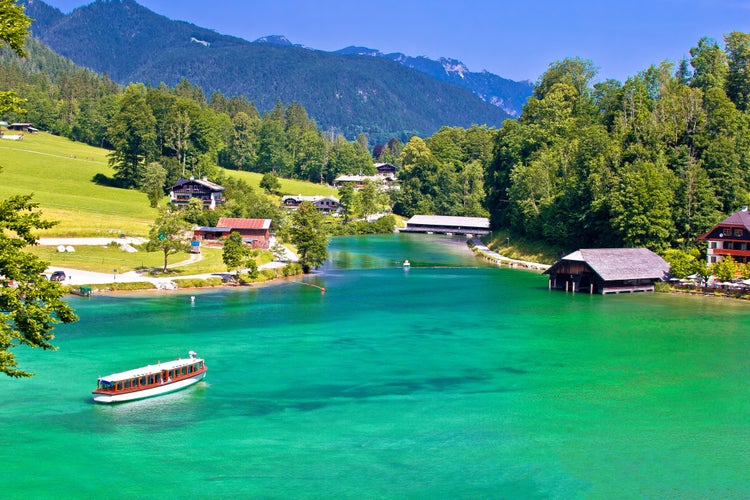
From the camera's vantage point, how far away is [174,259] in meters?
80.4

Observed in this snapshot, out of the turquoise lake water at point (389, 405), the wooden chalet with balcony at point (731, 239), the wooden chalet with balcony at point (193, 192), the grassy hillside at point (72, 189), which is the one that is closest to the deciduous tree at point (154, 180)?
the grassy hillside at point (72, 189)

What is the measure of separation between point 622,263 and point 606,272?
2.64 m

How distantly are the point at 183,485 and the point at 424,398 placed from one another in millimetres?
13818

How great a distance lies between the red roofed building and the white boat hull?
53.4 meters

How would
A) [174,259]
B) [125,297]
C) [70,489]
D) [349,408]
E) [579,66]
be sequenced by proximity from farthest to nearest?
[579,66] → [174,259] → [125,297] → [349,408] → [70,489]

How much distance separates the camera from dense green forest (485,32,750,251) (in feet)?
264

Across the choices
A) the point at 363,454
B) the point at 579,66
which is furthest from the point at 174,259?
the point at 579,66

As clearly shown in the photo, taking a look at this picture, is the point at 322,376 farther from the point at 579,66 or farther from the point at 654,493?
the point at 579,66

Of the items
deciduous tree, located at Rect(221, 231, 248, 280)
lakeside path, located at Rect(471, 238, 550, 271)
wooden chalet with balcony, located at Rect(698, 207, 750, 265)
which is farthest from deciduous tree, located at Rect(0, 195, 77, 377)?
lakeside path, located at Rect(471, 238, 550, 271)

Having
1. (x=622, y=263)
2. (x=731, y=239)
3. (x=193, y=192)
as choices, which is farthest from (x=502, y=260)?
(x=193, y=192)

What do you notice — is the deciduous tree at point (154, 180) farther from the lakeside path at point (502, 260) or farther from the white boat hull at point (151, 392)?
the white boat hull at point (151, 392)

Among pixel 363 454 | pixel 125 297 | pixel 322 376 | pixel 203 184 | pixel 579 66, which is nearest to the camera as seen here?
pixel 363 454

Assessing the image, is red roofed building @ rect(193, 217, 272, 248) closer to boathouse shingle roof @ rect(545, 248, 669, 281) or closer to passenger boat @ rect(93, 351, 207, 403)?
boathouse shingle roof @ rect(545, 248, 669, 281)

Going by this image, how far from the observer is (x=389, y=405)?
37531 millimetres
